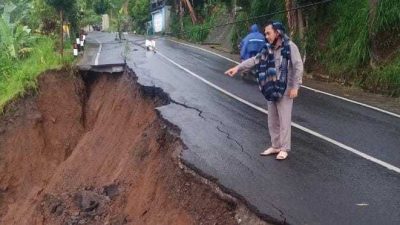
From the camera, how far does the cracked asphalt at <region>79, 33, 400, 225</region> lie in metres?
4.98

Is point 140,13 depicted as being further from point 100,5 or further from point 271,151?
point 271,151

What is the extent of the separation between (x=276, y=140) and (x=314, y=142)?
1108 millimetres

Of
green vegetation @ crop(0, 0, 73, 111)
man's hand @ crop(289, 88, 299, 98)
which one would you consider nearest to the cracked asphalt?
man's hand @ crop(289, 88, 299, 98)

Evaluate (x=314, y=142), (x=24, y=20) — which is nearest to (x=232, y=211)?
(x=314, y=142)

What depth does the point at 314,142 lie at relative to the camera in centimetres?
762

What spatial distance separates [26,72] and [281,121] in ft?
35.3

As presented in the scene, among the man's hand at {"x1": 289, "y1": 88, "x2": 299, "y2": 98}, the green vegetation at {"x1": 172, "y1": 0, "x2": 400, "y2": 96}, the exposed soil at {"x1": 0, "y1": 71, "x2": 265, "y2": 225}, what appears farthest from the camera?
the green vegetation at {"x1": 172, "y1": 0, "x2": 400, "y2": 96}

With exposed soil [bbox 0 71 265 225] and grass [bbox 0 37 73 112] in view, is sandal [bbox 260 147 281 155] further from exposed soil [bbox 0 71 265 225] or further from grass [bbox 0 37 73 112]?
grass [bbox 0 37 73 112]

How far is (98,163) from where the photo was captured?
1098 centimetres

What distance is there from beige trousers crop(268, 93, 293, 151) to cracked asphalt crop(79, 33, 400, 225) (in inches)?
10.0

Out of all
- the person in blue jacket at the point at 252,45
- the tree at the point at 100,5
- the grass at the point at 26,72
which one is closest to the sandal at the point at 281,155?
the person in blue jacket at the point at 252,45

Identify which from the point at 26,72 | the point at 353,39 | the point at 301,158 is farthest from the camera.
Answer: the point at 26,72

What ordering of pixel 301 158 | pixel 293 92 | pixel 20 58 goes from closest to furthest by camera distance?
1. pixel 293 92
2. pixel 301 158
3. pixel 20 58

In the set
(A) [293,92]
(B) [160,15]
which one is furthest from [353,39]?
(B) [160,15]
